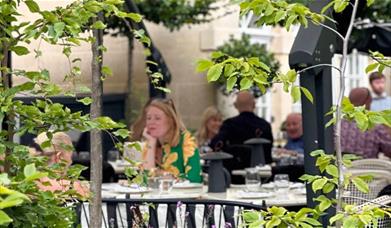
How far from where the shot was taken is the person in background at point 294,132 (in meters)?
8.98

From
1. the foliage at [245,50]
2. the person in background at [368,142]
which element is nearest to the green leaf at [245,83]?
the person in background at [368,142]

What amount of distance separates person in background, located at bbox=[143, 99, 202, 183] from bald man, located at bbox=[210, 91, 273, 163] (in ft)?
6.82

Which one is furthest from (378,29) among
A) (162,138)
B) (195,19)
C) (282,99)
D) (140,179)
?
(140,179)

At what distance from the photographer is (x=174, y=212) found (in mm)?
3775

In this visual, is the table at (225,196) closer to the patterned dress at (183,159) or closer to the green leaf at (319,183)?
the patterned dress at (183,159)

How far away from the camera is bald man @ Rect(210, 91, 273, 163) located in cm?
880

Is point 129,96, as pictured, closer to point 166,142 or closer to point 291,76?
point 166,142

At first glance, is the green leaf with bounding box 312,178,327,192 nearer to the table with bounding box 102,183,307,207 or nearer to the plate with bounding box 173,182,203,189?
the table with bounding box 102,183,307,207

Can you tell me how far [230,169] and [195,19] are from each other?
3.42 meters

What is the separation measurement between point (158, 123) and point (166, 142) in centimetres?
15

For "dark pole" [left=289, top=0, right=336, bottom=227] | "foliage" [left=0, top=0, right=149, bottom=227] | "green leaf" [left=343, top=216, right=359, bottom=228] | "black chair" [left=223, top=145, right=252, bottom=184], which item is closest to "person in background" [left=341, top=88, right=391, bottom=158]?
"black chair" [left=223, top=145, right=252, bottom=184]

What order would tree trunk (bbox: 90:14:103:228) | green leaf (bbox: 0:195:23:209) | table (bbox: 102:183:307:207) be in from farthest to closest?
table (bbox: 102:183:307:207), tree trunk (bbox: 90:14:103:228), green leaf (bbox: 0:195:23:209)

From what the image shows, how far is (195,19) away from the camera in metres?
11.1

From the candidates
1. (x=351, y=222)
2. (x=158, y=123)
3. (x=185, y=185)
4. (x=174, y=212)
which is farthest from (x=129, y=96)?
(x=351, y=222)
